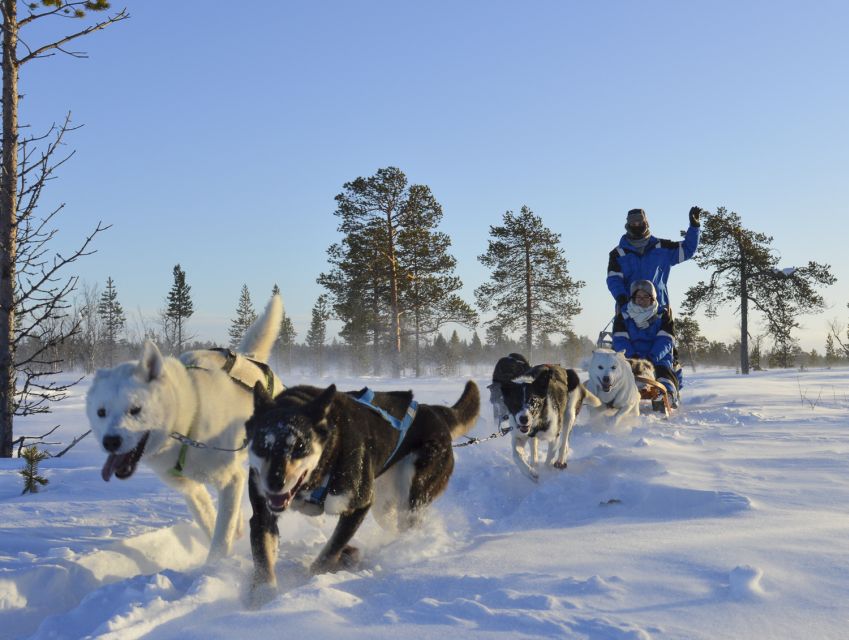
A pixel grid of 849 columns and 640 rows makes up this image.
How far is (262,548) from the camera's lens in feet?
8.94

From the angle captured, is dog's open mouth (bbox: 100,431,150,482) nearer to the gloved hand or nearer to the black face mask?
the black face mask

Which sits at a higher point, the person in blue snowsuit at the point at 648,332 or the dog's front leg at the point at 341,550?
the person in blue snowsuit at the point at 648,332

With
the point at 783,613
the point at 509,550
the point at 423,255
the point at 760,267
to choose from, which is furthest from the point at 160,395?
the point at 760,267

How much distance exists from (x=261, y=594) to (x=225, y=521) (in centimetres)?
84

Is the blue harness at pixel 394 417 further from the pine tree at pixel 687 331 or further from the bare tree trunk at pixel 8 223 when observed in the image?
the pine tree at pixel 687 331

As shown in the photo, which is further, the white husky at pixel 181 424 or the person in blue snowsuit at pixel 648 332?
the person in blue snowsuit at pixel 648 332

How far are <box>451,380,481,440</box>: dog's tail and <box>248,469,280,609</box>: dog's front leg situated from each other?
5.61 ft

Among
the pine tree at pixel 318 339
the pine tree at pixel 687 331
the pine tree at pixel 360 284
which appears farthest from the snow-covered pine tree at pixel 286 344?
the pine tree at pixel 687 331

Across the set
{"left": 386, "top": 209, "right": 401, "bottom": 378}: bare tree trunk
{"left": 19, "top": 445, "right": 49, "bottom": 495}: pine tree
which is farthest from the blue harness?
{"left": 386, "top": 209, "right": 401, "bottom": 378}: bare tree trunk

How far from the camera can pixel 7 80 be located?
7059mm

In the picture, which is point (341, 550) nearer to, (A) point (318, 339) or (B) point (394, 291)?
(B) point (394, 291)

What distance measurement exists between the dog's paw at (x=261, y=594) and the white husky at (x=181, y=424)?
78cm

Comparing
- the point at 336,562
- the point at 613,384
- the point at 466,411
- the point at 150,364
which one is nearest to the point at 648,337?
the point at 613,384

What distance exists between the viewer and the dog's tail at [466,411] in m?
4.32
